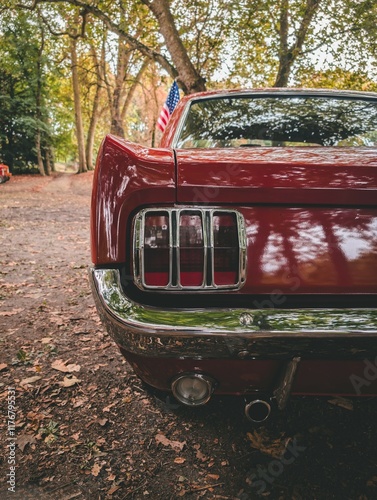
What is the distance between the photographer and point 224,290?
1.37 meters

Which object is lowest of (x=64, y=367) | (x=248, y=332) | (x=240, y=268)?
(x=64, y=367)

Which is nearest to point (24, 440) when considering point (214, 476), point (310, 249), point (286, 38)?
point (214, 476)

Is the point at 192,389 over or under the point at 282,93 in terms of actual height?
under

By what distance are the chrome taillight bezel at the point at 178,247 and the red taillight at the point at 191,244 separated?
0.6 inches

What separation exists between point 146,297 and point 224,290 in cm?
29

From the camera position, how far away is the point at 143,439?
75.5 inches

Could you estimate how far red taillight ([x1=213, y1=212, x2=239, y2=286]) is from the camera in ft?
4.45

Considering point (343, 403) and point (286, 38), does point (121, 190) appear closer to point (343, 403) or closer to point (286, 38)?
point (343, 403)

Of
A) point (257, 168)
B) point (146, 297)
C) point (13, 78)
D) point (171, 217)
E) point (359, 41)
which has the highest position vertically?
point (13, 78)

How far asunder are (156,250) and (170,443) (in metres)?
1.13

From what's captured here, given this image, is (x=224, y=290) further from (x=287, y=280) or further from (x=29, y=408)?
(x=29, y=408)

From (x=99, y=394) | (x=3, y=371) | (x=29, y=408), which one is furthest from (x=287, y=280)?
(x=3, y=371)

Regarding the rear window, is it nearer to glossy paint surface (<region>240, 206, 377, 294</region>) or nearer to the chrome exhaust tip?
glossy paint surface (<region>240, 206, 377, 294</region>)

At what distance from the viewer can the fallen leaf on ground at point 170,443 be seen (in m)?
1.87
